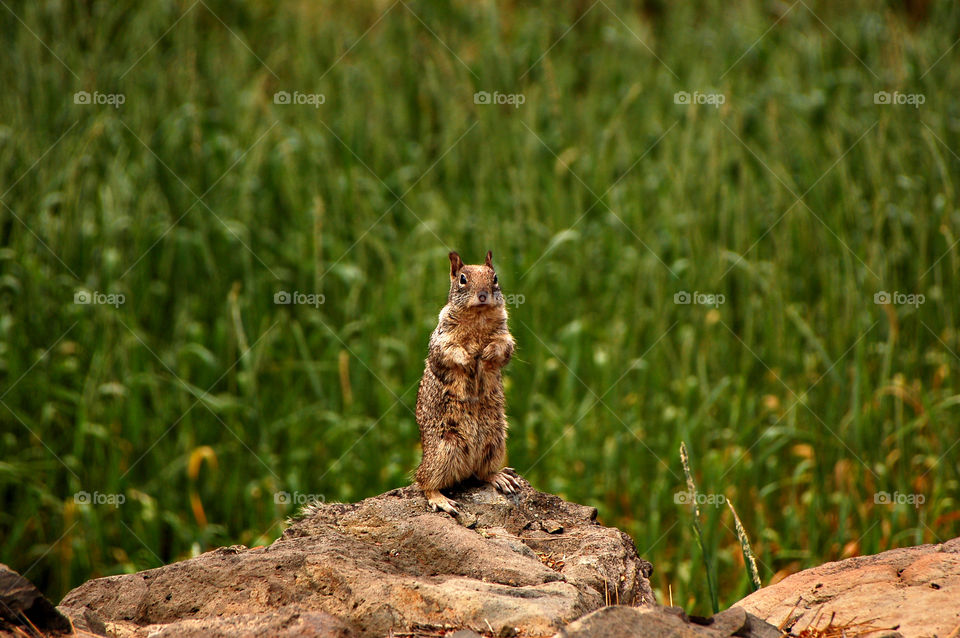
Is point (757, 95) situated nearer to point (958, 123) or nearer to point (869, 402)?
point (958, 123)

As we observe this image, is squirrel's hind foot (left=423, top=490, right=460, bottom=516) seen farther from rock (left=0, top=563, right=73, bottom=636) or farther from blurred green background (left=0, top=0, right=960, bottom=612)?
blurred green background (left=0, top=0, right=960, bottom=612)

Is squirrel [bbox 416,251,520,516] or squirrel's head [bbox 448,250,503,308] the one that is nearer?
squirrel's head [bbox 448,250,503,308]

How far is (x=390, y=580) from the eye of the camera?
11.9 ft

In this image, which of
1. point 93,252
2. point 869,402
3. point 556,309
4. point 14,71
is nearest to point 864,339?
point 869,402

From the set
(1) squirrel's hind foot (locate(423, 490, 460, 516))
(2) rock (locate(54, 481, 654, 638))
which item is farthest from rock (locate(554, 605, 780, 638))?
(1) squirrel's hind foot (locate(423, 490, 460, 516))

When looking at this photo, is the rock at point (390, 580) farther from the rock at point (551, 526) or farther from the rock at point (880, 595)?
the rock at point (880, 595)

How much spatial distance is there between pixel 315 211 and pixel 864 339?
447 cm

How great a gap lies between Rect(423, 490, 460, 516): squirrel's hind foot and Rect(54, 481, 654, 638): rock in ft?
0.13

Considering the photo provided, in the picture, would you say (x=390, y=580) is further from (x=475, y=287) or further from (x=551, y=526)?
(x=475, y=287)

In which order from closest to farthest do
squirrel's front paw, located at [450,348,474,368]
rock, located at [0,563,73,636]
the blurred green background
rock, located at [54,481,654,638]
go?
rock, located at [0,563,73,636] < rock, located at [54,481,654,638] < squirrel's front paw, located at [450,348,474,368] < the blurred green background

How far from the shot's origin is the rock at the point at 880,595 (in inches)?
133

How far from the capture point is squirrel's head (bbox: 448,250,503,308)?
4.38 m

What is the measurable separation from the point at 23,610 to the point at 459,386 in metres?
2.10

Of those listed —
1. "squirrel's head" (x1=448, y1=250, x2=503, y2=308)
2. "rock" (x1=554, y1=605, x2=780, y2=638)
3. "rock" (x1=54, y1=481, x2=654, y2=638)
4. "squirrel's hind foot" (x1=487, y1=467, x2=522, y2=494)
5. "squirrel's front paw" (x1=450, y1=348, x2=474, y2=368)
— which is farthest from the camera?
"squirrel's hind foot" (x1=487, y1=467, x2=522, y2=494)
